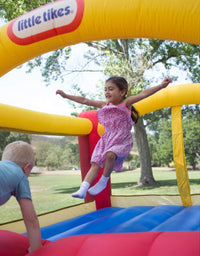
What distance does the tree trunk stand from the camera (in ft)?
30.6

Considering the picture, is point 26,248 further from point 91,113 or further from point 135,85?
point 135,85

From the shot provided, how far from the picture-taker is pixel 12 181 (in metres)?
1.58

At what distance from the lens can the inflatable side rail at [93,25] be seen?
1812 millimetres

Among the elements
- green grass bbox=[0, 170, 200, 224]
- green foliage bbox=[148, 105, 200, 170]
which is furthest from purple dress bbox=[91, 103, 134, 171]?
green foliage bbox=[148, 105, 200, 170]

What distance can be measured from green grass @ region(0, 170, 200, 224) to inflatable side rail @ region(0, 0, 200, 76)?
16.3 ft

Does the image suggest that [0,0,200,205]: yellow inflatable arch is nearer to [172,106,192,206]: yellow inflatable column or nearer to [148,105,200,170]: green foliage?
[172,106,192,206]: yellow inflatable column

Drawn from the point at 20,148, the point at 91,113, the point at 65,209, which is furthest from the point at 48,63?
the point at 20,148

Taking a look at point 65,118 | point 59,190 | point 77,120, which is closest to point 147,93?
point 65,118

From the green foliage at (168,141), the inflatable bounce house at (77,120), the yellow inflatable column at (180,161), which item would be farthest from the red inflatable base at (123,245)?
the green foliage at (168,141)

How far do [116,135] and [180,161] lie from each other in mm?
1792

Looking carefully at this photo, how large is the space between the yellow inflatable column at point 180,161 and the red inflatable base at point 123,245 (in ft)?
8.66

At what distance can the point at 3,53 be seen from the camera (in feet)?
7.24

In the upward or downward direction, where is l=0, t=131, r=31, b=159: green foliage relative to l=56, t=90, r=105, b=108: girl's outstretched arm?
upward

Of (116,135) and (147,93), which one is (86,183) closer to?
(116,135)
